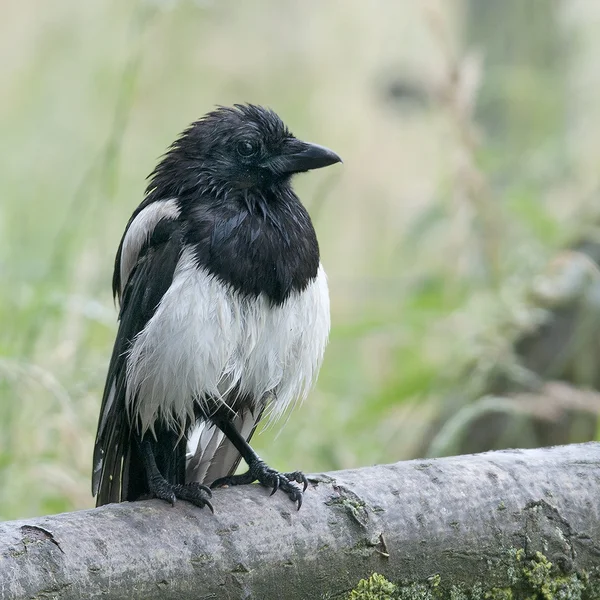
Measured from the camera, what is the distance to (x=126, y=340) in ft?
8.70

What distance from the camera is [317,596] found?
1.99 meters

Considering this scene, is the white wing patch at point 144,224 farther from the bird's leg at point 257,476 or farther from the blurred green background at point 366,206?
the bird's leg at point 257,476

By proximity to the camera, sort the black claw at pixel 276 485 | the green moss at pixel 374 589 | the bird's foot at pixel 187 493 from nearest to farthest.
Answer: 1. the green moss at pixel 374 589
2. the bird's foot at pixel 187 493
3. the black claw at pixel 276 485

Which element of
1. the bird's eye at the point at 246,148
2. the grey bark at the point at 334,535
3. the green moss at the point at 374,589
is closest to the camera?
the grey bark at the point at 334,535

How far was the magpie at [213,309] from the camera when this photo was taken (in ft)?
8.20

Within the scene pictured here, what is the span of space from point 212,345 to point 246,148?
63cm

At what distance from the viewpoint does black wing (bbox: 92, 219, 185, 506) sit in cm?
257

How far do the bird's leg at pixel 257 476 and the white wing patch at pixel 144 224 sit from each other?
548mm

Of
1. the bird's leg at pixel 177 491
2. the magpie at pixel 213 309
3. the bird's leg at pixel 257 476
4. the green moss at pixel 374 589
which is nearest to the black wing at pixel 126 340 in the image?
the magpie at pixel 213 309

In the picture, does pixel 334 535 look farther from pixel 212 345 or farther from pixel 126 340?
pixel 126 340

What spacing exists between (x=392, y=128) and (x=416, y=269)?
A: 10.9ft

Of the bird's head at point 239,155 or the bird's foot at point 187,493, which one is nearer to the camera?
the bird's foot at point 187,493

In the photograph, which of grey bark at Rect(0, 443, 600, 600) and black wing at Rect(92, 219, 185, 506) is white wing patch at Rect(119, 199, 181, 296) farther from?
grey bark at Rect(0, 443, 600, 600)

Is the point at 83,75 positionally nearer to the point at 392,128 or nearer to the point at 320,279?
the point at 392,128
